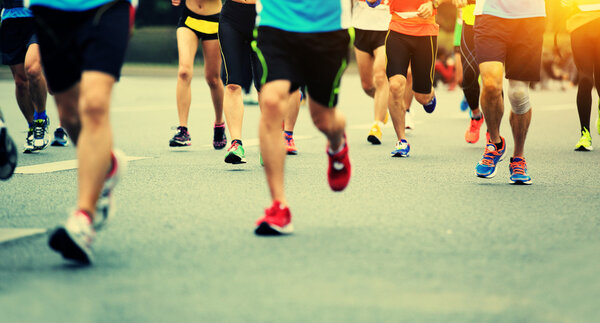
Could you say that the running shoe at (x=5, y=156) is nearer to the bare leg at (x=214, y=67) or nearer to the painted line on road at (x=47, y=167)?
the painted line on road at (x=47, y=167)

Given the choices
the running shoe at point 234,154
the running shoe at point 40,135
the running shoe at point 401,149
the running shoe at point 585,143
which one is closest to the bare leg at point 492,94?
the running shoe at point 401,149

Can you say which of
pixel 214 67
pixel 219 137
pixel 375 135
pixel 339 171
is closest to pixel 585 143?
pixel 375 135

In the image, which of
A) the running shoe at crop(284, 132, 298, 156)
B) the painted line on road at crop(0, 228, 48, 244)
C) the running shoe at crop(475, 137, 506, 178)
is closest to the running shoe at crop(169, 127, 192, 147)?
the running shoe at crop(284, 132, 298, 156)

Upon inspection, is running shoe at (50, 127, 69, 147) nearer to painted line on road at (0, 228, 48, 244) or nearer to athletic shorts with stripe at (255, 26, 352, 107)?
painted line on road at (0, 228, 48, 244)

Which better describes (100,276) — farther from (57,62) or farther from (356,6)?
(356,6)

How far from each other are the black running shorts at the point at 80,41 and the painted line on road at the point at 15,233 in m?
0.73

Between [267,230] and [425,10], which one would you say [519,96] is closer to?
[425,10]

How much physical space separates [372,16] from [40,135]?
3650mm

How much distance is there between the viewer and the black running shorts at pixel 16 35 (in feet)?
29.2

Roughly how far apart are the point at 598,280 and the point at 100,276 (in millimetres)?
2025

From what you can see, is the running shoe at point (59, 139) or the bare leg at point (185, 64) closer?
the bare leg at point (185, 64)

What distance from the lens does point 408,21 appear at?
8844 mm

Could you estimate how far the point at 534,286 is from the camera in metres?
3.60

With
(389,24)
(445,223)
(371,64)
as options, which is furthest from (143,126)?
(445,223)
